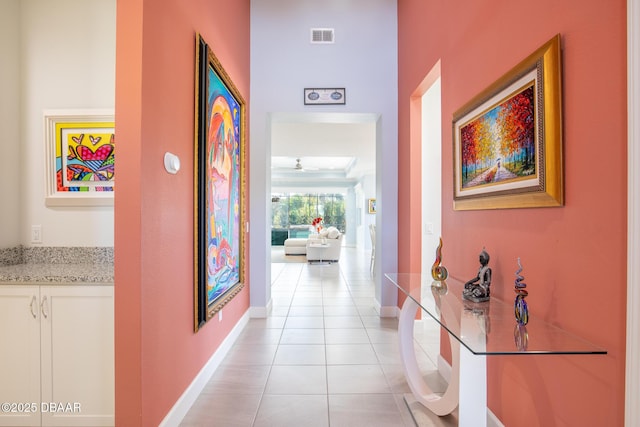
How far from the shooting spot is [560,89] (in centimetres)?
114

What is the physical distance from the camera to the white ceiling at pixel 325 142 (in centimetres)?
482

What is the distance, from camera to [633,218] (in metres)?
0.87

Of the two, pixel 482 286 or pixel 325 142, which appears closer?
pixel 482 286

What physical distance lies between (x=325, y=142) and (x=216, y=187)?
4315 millimetres

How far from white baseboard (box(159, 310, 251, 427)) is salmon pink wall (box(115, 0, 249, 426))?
0.19ft

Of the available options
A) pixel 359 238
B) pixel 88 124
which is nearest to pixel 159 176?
pixel 88 124

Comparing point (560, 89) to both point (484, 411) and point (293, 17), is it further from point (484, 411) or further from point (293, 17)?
point (293, 17)

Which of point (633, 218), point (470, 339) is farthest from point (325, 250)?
point (633, 218)

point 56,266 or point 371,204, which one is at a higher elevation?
point 371,204

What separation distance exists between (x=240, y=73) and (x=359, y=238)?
9.20m

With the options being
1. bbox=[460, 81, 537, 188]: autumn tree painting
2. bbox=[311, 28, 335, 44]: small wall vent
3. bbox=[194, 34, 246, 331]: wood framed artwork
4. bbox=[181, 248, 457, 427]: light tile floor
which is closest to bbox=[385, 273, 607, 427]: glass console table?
bbox=[181, 248, 457, 427]: light tile floor

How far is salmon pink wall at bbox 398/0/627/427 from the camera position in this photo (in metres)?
0.94

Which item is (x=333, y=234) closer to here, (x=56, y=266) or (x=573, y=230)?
(x=56, y=266)

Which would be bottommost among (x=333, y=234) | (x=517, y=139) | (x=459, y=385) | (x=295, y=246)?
(x=295, y=246)
